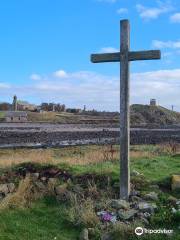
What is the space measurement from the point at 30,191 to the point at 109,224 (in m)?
2.74

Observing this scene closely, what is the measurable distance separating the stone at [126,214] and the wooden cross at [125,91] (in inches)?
40.0

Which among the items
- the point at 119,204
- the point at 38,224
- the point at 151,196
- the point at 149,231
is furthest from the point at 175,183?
the point at 38,224

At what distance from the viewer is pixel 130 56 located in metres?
11.4

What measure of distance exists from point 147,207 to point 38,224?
218 centimetres

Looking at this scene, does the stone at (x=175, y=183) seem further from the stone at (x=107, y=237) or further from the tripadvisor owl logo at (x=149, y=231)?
the stone at (x=107, y=237)

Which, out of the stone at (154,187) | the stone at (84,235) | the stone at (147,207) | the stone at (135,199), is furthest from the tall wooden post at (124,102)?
the stone at (84,235)

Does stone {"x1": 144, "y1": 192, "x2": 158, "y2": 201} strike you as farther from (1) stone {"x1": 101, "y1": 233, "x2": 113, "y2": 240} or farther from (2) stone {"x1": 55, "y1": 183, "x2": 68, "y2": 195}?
(2) stone {"x1": 55, "y1": 183, "x2": 68, "y2": 195}

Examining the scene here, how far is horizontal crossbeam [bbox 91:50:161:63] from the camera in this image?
437 inches

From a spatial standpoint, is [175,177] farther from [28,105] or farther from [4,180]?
[28,105]

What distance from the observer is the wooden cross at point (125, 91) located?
1109cm

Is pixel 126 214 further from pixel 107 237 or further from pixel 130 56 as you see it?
pixel 130 56

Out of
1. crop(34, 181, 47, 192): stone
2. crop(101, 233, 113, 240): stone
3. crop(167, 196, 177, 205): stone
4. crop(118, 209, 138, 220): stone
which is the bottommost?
crop(101, 233, 113, 240): stone

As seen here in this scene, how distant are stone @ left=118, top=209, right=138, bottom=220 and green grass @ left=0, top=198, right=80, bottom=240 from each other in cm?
86

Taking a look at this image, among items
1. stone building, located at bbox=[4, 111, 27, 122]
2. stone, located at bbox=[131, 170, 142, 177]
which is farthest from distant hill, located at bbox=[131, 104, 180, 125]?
stone, located at bbox=[131, 170, 142, 177]
